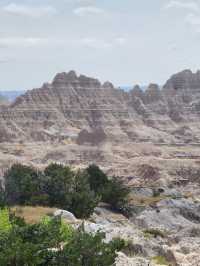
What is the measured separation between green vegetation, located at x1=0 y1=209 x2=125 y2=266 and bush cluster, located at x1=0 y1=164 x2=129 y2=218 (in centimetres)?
2104

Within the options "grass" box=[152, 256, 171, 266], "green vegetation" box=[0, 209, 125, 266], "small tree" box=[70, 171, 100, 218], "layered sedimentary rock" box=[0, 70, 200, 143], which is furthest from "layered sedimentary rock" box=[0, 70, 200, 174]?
"green vegetation" box=[0, 209, 125, 266]

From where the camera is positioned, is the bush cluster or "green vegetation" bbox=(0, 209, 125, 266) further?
the bush cluster

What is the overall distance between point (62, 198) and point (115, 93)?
130501mm

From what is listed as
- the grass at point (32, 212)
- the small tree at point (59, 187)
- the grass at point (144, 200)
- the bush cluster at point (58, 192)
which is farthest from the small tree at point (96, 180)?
the grass at point (32, 212)

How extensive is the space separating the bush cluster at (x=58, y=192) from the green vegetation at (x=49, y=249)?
2104 cm

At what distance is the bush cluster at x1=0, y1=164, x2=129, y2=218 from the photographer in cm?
5362

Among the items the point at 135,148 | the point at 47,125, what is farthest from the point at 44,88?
the point at 135,148

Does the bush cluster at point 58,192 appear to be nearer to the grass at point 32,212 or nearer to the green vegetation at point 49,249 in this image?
the grass at point 32,212

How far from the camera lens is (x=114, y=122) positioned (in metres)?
164

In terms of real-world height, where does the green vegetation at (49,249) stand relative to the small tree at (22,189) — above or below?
above

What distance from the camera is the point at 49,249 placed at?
28.2 meters

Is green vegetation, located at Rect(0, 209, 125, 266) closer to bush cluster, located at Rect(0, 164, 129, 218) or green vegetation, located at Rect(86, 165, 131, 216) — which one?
bush cluster, located at Rect(0, 164, 129, 218)

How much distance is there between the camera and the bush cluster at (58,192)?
53625 millimetres

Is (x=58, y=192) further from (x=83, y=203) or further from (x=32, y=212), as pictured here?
(x=32, y=212)
